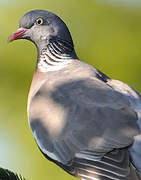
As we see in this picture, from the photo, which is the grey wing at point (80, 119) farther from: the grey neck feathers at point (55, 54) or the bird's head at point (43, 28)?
the bird's head at point (43, 28)

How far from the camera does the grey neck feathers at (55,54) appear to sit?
26.5 feet

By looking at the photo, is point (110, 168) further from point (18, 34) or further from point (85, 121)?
point (18, 34)

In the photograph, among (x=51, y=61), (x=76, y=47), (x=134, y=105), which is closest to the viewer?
(x=134, y=105)

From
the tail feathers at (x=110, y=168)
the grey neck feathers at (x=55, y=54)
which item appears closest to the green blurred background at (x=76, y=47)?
the grey neck feathers at (x=55, y=54)

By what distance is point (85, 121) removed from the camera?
23.3ft

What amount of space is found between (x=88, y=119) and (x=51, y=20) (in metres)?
1.37

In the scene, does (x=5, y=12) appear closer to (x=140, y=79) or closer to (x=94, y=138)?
(x=140, y=79)

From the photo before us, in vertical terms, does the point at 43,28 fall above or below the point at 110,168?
above

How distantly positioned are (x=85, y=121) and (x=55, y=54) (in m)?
1.20

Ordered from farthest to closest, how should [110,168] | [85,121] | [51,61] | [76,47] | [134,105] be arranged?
[76,47], [51,61], [134,105], [85,121], [110,168]

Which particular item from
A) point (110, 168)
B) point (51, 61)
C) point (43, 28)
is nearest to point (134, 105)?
point (110, 168)

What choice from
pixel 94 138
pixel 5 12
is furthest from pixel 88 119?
pixel 5 12

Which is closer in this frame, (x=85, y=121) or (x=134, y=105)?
(x=85, y=121)

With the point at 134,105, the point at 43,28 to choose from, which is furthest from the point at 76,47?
the point at 134,105
